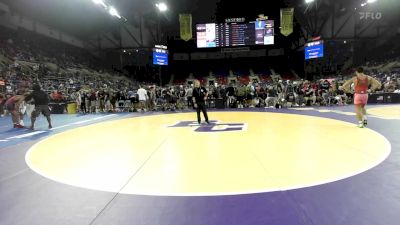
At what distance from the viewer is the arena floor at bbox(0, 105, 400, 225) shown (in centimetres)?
255

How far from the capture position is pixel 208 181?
347 centimetres

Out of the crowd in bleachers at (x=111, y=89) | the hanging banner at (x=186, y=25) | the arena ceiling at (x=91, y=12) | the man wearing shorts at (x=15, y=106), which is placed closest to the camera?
the man wearing shorts at (x=15, y=106)

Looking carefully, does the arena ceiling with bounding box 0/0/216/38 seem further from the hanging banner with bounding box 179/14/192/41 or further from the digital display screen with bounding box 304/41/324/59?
the digital display screen with bounding box 304/41/324/59

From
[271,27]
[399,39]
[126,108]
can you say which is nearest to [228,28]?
[271,27]

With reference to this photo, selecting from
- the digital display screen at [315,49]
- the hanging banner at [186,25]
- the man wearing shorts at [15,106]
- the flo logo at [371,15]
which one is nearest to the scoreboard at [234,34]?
the hanging banner at [186,25]

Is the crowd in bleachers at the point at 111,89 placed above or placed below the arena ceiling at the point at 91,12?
below

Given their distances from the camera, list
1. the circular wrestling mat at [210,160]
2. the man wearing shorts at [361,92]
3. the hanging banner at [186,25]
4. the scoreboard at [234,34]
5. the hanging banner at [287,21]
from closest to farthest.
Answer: the circular wrestling mat at [210,160] < the man wearing shorts at [361,92] < the hanging banner at [287,21] < the hanging banner at [186,25] < the scoreboard at [234,34]

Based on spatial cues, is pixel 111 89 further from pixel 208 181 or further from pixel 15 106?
pixel 208 181

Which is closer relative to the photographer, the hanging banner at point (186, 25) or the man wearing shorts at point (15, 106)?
the man wearing shorts at point (15, 106)

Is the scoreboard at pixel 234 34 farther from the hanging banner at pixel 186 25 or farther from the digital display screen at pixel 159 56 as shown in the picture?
the digital display screen at pixel 159 56

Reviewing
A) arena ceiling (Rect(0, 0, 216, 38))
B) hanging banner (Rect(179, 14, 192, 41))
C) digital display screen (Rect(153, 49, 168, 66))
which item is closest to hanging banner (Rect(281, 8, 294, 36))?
hanging banner (Rect(179, 14, 192, 41))

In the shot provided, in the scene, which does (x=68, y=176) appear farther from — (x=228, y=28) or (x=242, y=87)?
(x=228, y=28)

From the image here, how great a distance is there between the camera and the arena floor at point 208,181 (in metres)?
2.55

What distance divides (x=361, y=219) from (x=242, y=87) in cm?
1470
